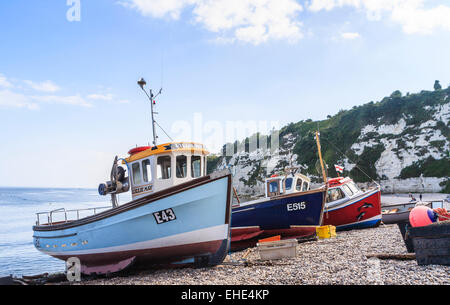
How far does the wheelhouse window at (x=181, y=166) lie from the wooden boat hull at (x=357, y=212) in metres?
9.75

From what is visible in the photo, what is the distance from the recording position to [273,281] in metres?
6.89

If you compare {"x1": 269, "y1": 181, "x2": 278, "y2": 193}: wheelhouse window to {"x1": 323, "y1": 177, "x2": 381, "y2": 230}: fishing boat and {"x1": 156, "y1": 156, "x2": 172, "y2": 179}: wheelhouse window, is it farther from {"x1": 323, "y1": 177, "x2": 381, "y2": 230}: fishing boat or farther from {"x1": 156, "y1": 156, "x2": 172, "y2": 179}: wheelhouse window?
{"x1": 156, "y1": 156, "x2": 172, "y2": 179}: wheelhouse window

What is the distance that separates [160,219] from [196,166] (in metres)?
2.57

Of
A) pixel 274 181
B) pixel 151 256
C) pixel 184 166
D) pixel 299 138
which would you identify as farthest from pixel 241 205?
pixel 299 138

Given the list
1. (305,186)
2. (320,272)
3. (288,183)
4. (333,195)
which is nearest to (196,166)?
(320,272)

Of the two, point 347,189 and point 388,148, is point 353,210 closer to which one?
point 347,189

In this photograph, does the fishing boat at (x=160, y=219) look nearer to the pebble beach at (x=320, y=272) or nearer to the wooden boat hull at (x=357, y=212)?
the pebble beach at (x=320, y=272)

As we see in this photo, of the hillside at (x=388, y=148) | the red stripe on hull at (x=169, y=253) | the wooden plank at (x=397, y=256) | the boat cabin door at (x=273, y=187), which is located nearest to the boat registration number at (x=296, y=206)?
the boat cabin door at (x=273, y=187)

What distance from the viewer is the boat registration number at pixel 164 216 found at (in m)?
8.84

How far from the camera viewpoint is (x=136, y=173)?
1083 cm

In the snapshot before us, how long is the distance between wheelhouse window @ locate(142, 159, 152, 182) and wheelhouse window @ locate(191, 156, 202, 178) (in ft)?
4.77
